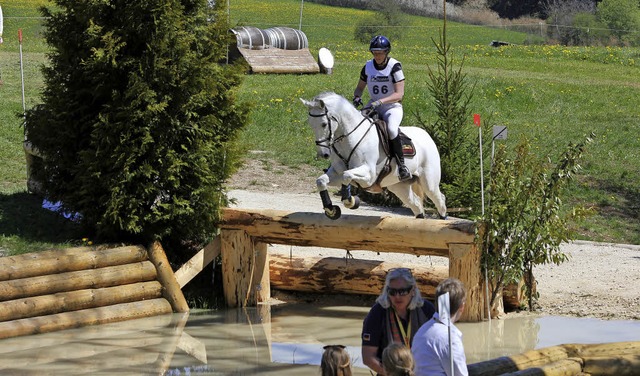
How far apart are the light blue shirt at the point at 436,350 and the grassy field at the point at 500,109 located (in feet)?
21.7

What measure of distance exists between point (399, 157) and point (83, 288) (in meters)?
3.83

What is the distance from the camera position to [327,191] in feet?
38.9

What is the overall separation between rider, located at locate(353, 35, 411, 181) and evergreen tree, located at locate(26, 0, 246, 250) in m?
1.95

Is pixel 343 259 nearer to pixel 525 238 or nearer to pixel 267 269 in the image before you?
pixel 267 269

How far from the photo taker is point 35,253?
39.0 ft

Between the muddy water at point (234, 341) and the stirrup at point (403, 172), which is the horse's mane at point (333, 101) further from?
the muddy water at point (234, 341)

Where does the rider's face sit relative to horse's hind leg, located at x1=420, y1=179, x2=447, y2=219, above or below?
above

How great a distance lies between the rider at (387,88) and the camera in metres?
12.4

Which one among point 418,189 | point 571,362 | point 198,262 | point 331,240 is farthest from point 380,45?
point 571,362

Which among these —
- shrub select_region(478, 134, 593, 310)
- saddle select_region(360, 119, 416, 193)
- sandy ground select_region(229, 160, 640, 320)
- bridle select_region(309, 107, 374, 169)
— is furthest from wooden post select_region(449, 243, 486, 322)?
bridle select_region(309, 107, 374, 169)

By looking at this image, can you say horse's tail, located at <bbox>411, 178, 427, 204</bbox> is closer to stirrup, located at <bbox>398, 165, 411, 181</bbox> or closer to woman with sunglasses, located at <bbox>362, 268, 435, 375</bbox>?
stirrup, located at <bbox>398, 165, 411, 181</bbox>

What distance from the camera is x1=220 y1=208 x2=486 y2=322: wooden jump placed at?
11812 mm

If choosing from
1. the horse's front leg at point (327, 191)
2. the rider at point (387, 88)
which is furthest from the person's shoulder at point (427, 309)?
the rider at point (387, 88)

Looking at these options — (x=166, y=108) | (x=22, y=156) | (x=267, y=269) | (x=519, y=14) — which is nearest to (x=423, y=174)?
(x=267, y=269)
